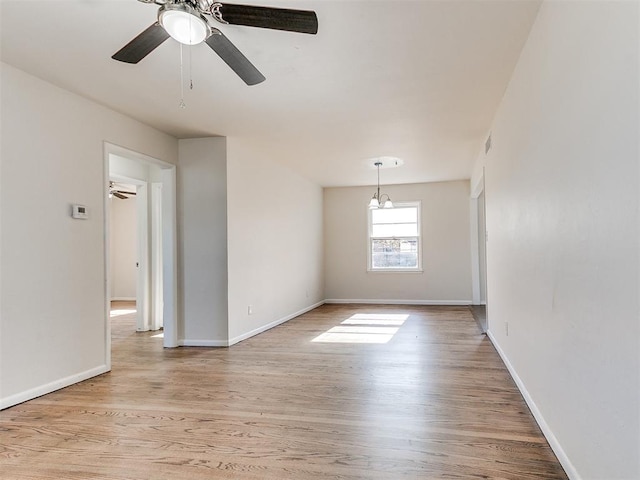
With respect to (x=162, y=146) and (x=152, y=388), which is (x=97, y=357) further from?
(x=162, y=146)

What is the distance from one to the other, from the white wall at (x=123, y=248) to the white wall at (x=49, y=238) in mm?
6622

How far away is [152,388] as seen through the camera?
3.28 metres

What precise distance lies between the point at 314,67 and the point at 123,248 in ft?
28.0

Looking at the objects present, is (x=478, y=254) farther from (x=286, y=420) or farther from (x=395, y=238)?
(x=286, y=420)

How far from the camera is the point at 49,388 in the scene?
10.5 ft

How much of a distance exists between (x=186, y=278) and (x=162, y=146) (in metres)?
1.53

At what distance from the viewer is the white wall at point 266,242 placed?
16.3ft

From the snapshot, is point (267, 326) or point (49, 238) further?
point (267, 326)

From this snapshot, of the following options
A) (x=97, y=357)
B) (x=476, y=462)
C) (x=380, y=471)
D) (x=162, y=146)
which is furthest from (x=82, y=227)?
(x=476, y=462)

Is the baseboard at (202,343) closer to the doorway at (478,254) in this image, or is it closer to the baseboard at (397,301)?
the baseboard at (397,301)

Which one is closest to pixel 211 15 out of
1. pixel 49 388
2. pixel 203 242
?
pixel 49 388

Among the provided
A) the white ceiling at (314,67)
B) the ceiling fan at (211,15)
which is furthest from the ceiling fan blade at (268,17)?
the white ceiling at (314,67)

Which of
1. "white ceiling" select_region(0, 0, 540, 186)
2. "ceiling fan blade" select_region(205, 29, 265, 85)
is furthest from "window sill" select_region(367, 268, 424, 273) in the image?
"ceiling fan blade" select_region(205, 29, 265, 85)

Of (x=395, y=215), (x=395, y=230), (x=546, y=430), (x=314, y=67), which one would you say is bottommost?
(x=546, y=430)
